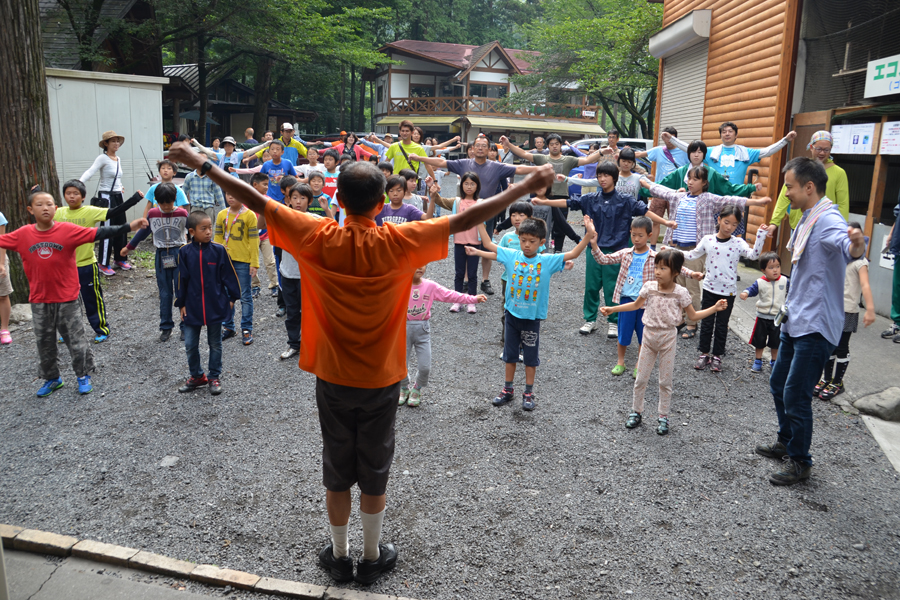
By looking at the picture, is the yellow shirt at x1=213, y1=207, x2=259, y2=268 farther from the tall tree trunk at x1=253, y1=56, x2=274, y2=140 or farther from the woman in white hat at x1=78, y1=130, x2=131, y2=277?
the tall tree trunk at x1=253, y1=56, x2=274, y2=140

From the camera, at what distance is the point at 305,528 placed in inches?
150

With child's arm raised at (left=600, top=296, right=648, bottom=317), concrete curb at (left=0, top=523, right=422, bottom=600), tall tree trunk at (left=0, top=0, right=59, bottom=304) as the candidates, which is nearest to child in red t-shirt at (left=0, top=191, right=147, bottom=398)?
concrete curb at (left=0, top=523, right=422, bottom=600)

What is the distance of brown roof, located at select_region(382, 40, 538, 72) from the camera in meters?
41.4

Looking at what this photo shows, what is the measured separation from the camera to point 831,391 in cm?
597

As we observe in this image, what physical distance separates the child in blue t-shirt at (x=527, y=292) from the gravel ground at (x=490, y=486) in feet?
1.53

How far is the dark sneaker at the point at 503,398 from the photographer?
567 centimetres

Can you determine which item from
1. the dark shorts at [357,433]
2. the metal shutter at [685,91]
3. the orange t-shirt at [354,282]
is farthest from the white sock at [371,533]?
the metal shutter at [685,91]

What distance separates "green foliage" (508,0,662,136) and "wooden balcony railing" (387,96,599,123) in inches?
144

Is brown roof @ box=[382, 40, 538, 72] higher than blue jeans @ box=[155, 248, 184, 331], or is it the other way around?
brown roof @ box=[382, 40, 538, 72]

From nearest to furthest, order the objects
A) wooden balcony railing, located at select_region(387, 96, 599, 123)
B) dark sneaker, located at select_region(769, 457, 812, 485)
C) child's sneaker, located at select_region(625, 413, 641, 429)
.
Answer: dark sneaker, located at select_region(769, 457, 812, 485) < child's sneaker, located at select_region(625, 413, 641, 429) < wooden balcony railing, located at select_region(387, 96, 599, 123)

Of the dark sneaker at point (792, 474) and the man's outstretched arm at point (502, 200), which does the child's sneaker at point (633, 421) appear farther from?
the man's outstretched arm at point (502, 200)

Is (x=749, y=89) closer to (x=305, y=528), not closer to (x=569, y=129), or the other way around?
(x=305, y=528)

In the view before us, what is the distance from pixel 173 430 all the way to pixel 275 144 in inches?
244

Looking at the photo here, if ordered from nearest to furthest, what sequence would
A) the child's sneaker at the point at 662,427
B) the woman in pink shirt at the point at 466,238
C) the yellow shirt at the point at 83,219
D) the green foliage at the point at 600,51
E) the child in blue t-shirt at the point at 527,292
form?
the child's sneaker at the point at 662,427, the child in blue t-shirt at the point at 527,292, the yellow shirt at the point at 83,219, the woman in pink shirt at the point at 466,238, the green foliage at the point at 600,51
